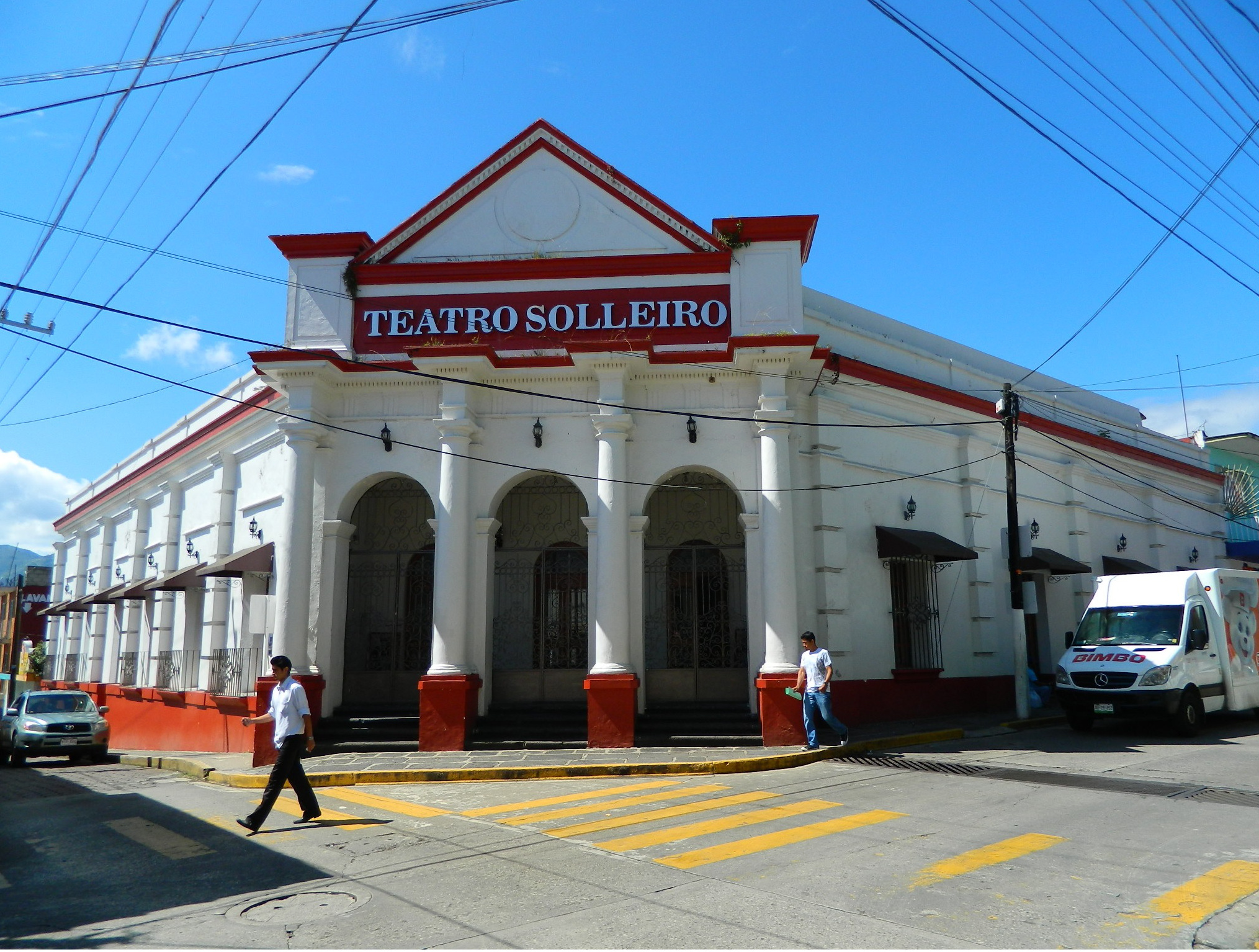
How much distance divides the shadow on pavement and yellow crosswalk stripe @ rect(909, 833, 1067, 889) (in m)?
4.38

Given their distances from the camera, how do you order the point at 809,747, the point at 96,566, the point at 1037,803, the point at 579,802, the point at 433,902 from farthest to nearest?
the point at 96,566, the point at 809,747, the point at 579,802, the point at 1037,803, the point at 433,902

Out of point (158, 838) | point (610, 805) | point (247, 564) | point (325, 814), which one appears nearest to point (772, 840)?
point (610, 805)

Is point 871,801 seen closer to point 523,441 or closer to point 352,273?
point 523,441

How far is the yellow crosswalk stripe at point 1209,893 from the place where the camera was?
5.60 metres

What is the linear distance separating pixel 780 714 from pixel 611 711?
8.10 feet

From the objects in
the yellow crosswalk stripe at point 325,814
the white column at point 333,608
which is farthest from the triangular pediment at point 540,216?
the yellow crosswalk stripe at point 325,814

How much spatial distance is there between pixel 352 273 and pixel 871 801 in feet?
38.3

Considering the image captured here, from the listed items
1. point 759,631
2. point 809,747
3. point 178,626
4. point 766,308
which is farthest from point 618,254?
point 178,626

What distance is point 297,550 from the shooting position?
1454 centimetres

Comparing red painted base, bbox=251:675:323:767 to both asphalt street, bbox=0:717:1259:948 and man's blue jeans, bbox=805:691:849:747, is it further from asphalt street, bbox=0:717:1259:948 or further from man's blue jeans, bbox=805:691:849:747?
man's blue jeans, bbox=805:691:849:747

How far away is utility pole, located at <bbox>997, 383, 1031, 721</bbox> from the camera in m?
16.6

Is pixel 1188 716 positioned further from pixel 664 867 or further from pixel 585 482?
pixel 664 867

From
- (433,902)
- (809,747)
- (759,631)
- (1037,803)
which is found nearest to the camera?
(433,902)

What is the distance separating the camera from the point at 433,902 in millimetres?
5957
